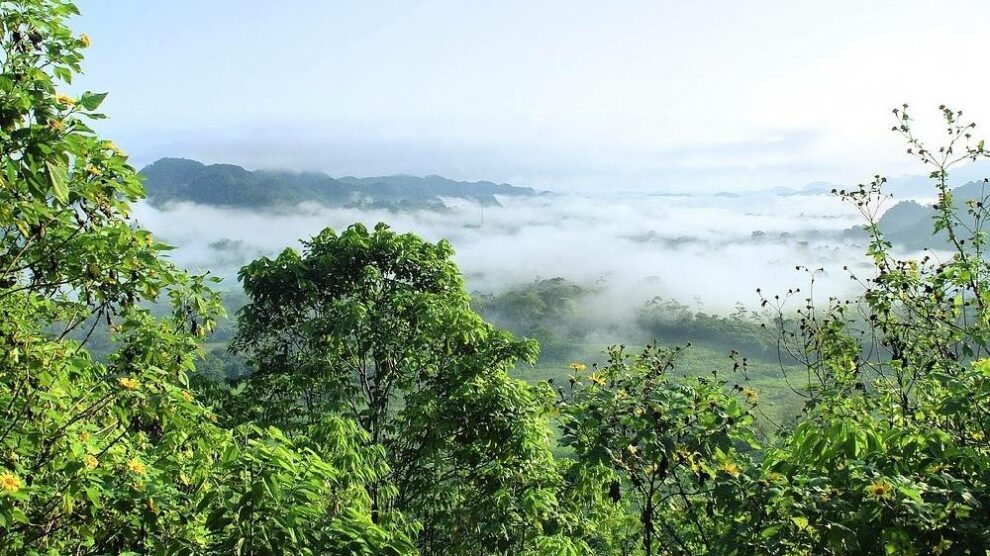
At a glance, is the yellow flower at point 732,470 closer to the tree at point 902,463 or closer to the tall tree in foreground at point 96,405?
the tree at point 902,463

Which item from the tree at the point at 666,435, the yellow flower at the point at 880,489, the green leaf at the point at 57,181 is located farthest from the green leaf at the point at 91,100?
the yellow flower at the point at 880,489

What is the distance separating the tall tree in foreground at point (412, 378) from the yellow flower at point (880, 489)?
777 cm

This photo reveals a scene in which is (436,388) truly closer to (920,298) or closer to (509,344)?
(509,344)

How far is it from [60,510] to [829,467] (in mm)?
6376

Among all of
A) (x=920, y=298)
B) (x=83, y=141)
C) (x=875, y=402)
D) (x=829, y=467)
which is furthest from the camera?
(x=920, y=298)

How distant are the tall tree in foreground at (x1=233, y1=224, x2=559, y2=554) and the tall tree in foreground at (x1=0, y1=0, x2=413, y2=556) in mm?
7343

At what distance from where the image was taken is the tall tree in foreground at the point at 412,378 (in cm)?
1291

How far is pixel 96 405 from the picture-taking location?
520 cm

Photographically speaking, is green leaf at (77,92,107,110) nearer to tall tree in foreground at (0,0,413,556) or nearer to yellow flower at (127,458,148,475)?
tall tree in foreground at (0,0,413,556)

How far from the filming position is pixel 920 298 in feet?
29.7

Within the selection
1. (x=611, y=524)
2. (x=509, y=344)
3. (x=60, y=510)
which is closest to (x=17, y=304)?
(x=60, y=510)

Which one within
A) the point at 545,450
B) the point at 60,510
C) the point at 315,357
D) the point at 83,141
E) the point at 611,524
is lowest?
the point at 611,524

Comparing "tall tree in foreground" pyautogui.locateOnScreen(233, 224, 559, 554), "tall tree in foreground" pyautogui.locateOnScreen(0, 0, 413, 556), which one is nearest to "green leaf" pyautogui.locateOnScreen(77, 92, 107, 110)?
"tall tree in foreground" pyautogui.locateOnScreen(0, 0, 413, 556)

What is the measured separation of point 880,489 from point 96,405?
19.2 feet
